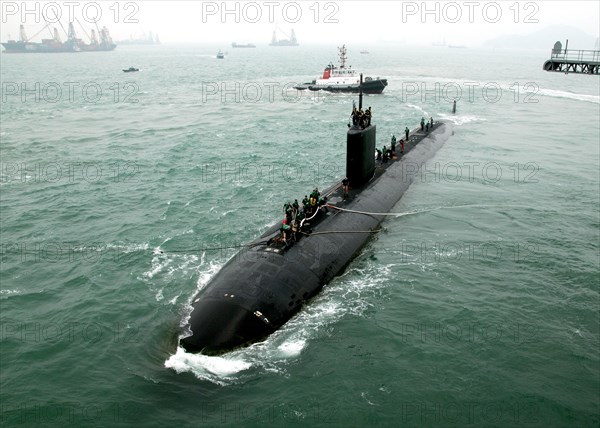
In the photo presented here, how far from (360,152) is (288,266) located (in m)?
9.91

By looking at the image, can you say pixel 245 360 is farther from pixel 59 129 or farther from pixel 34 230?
pixel 59 129

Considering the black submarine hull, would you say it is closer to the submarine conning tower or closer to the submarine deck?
the submarine deck

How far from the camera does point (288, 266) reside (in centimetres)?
1945

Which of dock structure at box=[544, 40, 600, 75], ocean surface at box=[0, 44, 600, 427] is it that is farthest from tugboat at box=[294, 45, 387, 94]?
dock structure at box=[544, 40, 600, 75]

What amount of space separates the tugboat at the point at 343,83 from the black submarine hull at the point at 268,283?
207 feet

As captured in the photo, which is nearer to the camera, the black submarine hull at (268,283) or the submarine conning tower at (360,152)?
the black submarine hull at (268,283)

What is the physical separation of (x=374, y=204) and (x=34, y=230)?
19.4 meters

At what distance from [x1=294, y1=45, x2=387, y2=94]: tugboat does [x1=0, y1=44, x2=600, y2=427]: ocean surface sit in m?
39.7

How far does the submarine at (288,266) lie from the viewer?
55.0 feet

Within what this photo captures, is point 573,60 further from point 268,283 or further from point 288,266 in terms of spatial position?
point 268,283

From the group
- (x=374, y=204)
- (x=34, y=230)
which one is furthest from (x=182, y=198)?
(x=374, y=204)

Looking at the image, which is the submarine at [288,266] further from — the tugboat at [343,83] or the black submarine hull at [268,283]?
the tugboat at [343,83]

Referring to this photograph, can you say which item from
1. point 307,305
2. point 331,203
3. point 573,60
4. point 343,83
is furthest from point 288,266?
point 343,83

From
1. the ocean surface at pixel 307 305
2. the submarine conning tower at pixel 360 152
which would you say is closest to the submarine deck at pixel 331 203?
the submarine conning tower at pixel 360 152
